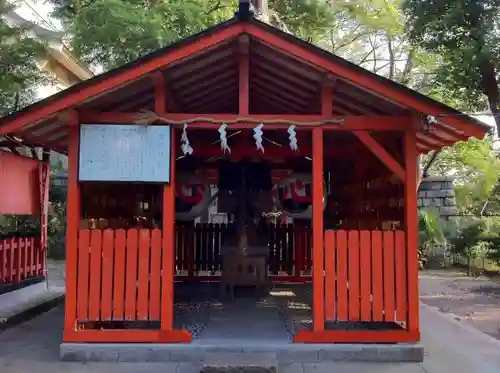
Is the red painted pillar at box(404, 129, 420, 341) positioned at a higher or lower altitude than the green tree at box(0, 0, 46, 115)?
lower

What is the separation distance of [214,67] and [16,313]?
529cm

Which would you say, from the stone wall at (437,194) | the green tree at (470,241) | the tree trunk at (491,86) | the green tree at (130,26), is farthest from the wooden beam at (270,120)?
the stone wall at (437,194)

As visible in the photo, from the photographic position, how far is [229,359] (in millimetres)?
6785

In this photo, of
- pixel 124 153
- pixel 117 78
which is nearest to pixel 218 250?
pixel 124 153

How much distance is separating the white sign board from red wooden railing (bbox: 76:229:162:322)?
747 mm

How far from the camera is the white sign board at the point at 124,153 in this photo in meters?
7.50

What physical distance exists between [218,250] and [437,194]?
35.6 feet

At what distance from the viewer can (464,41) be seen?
14.3 meters

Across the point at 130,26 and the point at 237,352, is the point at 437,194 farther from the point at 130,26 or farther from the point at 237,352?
the point at 237,352

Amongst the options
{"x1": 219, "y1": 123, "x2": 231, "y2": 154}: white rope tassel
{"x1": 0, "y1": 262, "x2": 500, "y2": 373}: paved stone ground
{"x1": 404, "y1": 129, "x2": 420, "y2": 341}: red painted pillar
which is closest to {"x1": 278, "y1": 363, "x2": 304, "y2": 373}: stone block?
{"x1": 0, "y1": 262, "x2": 500, "y2": 373}: paved stone ground

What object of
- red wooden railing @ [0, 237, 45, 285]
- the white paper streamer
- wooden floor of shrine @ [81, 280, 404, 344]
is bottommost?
wooden floor of shrine @ [81, 280, 404, 344]

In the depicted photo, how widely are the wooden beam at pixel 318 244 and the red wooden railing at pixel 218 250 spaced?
684 centimetres

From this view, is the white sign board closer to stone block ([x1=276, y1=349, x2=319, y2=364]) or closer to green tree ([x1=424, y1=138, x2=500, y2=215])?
stone block ([x1=276, y1=349, x2=319, y2=364])

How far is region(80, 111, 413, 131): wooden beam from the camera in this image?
7.66 metres
